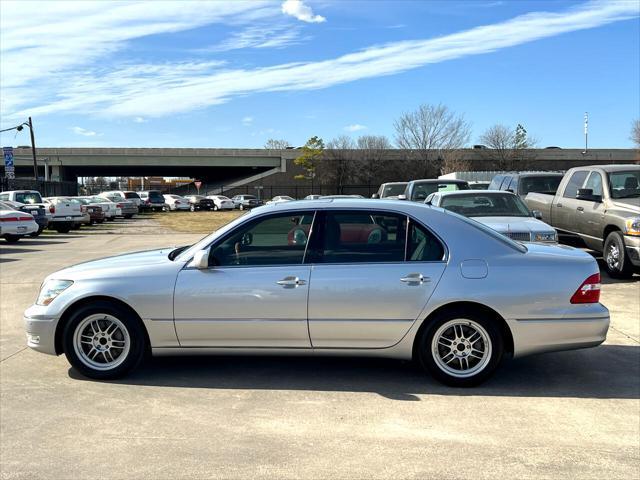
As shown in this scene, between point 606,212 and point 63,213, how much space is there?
21611 mm

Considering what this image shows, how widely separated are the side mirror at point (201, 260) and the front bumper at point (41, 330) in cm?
137

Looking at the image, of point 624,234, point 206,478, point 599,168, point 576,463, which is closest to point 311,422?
point 206,478

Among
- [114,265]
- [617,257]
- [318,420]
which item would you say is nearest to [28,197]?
[114,265]

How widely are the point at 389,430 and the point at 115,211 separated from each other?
3324 centimetres

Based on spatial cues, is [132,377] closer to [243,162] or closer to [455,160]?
[455,160]

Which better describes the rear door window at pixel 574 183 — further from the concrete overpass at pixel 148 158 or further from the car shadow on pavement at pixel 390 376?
the concrete overpass at pixel 148 158

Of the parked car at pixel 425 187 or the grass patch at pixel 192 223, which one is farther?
the grass patch at pixel 192 223

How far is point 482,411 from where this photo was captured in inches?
185

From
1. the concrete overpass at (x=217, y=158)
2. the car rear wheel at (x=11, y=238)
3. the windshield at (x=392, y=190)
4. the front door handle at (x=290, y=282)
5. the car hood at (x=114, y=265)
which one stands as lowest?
the car rear wheel at (x=11, y=238)

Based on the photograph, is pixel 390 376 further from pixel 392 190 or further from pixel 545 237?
pixel 392 190

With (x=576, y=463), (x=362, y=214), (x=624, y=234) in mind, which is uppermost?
(x=362, y=214)

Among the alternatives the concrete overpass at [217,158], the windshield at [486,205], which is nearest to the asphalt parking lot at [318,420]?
the windshield at [486,205]

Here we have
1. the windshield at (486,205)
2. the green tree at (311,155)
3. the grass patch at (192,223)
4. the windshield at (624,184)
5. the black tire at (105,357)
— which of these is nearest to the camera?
the black tire at (105,357)

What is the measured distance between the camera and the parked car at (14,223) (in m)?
19.7
